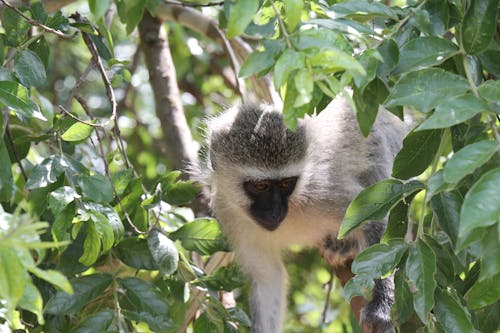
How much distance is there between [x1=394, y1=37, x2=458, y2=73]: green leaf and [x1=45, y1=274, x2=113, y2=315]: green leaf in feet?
4.56

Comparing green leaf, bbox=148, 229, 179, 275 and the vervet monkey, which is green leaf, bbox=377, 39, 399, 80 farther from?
the vervet monkey

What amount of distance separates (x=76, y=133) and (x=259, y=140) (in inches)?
47.2

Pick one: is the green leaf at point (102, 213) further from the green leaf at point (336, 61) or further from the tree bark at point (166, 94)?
the tree bark at point (166, 94)

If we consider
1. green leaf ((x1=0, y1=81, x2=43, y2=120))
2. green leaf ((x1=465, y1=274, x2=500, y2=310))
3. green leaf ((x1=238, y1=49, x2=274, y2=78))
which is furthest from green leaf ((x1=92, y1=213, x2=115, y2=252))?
green leaf ((x1=465, y1=274, x2=500, y2=310))

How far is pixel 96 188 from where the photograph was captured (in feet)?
9.30

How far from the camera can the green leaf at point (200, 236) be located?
354 cm

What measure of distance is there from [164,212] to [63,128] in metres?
0.95

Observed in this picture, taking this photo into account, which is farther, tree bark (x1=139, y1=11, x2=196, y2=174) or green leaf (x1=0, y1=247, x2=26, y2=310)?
tree bark (x1=139, y1=11, x2=196, y2=174)

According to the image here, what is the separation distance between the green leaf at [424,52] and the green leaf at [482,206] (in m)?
0.58

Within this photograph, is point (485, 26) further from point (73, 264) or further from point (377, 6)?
point (73, 264)

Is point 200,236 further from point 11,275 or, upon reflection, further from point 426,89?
point 11,275

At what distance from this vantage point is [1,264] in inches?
63.6

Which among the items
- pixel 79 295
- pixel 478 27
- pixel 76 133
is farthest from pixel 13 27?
pixel 478 27

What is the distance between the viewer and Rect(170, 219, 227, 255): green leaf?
354 centimetres
